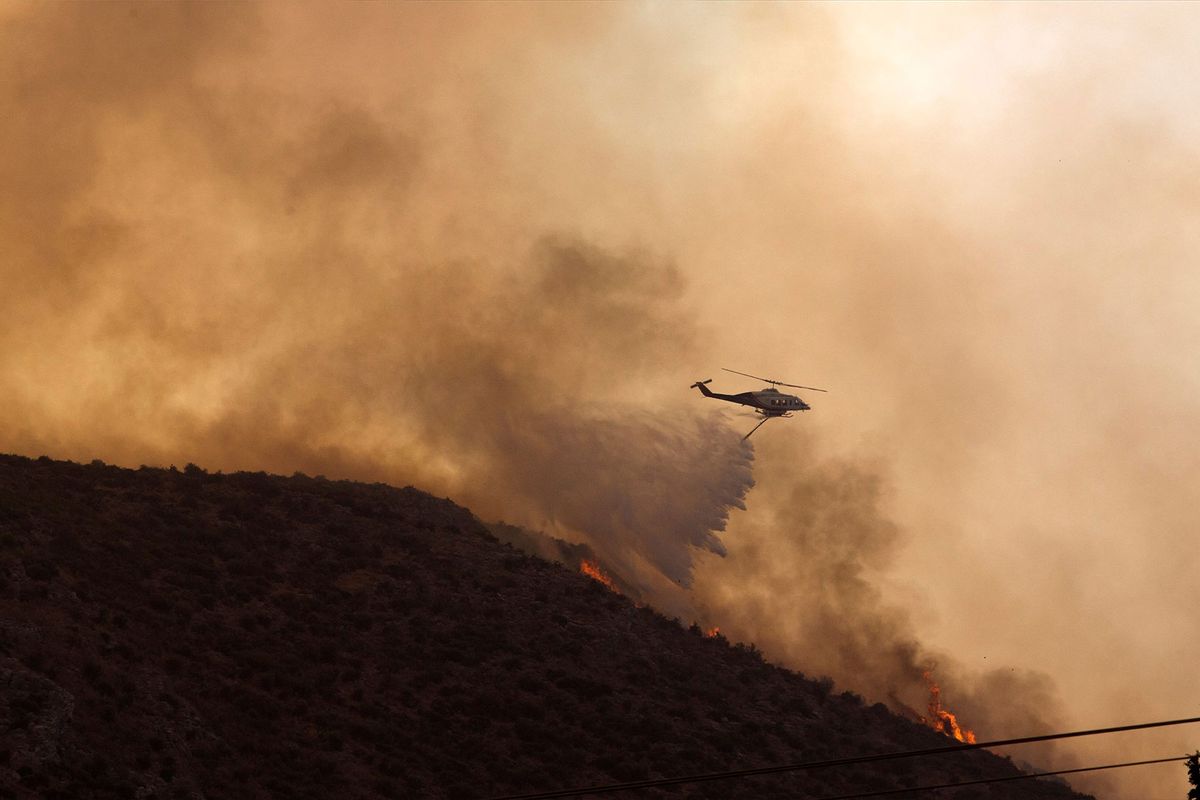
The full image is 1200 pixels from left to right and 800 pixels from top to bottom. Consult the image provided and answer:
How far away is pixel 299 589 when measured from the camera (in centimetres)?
9456

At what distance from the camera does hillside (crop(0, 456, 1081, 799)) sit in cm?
6800

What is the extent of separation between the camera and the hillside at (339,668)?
68.0 meters

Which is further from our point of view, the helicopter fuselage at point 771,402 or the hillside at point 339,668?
the helicopter fuselage at point 771,402

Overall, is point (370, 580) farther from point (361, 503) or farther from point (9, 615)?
point (9, 615)

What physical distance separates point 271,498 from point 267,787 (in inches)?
1739

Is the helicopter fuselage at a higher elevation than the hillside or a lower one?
higher

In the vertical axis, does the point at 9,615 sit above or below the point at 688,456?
below

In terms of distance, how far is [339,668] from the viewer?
278 feet

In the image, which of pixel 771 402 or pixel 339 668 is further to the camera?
pixel 771 402

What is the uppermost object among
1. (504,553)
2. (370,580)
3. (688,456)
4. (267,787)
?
(688,456)

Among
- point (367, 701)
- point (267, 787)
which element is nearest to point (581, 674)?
point (367, 701)

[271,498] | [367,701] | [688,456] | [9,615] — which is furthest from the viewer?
[688,456]

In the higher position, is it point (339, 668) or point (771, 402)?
point (771, 402)

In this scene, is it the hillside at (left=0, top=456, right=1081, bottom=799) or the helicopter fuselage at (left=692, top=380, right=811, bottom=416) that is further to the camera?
the helicopter fuselage at (left=692, top=380, right=811, bottom=416)
